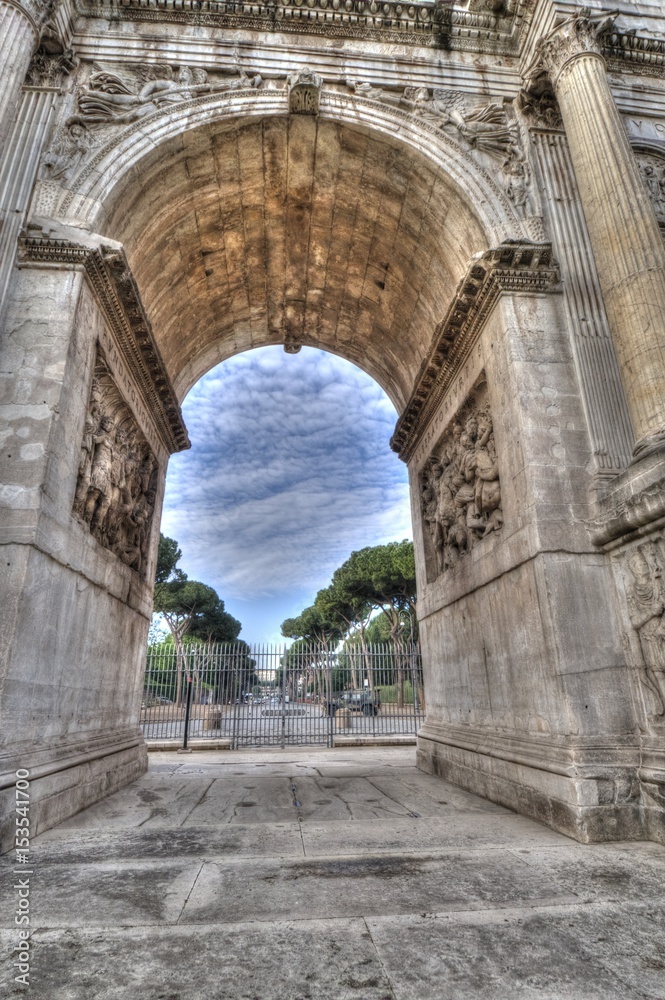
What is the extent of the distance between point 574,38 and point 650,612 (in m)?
7.93

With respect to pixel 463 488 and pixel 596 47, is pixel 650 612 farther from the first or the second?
pixel 596 47

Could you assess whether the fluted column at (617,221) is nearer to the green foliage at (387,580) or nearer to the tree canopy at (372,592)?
the tree canopy at (372,592)

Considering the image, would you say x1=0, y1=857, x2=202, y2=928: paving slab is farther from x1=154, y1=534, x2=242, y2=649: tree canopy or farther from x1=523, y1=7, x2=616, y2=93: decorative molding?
x1=154, y1=534, x2=242, y2=649: tree canopy

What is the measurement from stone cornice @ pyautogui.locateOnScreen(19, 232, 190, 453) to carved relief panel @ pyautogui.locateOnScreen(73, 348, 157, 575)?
0.70 meters

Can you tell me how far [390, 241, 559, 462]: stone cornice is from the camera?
280 inches

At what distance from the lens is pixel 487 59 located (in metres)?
9.11

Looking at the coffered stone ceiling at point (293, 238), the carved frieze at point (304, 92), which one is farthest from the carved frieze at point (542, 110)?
the carved frieze at point (304, 92)

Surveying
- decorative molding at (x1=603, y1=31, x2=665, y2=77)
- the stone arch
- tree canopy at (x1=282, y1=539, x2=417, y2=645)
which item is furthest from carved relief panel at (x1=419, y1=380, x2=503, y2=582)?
tree canopy at (x1=282, y1=539, x2=417, y2=645)

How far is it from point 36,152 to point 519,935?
31.3 feet

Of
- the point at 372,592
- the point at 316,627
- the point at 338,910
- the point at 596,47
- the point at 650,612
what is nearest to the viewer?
the point at 338,910

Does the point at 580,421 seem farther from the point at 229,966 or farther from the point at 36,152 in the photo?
the point at 36,152

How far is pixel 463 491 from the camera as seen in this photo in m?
8.21

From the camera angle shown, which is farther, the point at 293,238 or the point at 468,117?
the point at 293,238

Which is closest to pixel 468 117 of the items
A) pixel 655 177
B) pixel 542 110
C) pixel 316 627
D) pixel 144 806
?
pixel 542 110
